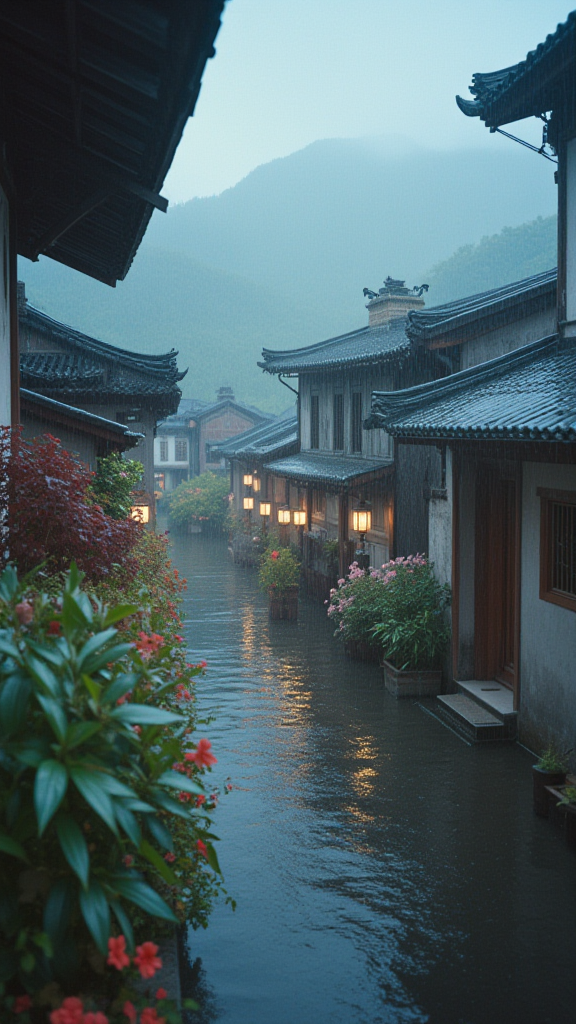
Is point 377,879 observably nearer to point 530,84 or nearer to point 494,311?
point 530,84

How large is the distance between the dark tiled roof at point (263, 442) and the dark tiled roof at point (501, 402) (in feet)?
54.7

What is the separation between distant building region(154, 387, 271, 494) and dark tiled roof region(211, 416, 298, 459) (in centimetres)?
941

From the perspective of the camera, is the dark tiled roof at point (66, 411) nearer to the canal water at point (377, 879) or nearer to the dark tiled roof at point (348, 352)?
the canal water at point (377, 879)

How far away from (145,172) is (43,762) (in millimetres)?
4884

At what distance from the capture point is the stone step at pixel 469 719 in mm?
10062

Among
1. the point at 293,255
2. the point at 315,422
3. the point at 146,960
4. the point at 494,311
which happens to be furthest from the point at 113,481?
the point at 293,255

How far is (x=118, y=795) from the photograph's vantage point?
10.2ft

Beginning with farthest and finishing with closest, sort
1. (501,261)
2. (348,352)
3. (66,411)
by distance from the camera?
(501,261) → (348,352) → (66,411)

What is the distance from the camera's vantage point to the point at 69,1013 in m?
2.92

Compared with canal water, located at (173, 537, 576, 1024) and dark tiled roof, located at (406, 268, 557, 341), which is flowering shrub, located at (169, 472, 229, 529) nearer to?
dark tiled roof, located at (406, 268, 557, 341)

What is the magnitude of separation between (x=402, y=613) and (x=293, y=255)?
6197 inches

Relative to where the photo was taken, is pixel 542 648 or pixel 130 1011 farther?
pixel 542 648

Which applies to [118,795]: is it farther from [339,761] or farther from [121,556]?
[339,761]

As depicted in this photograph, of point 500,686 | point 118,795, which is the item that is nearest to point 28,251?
point 500,686
